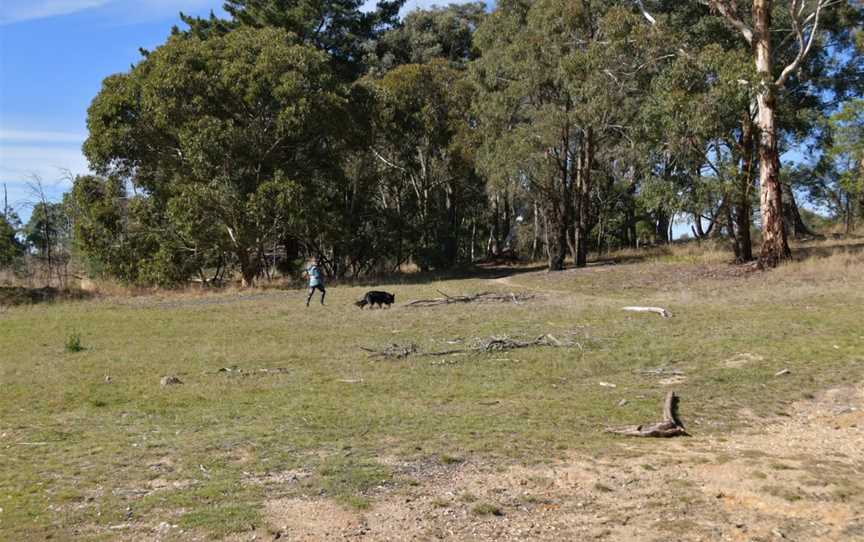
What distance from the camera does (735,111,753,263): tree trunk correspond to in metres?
27.4

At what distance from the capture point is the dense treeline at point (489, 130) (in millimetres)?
27562

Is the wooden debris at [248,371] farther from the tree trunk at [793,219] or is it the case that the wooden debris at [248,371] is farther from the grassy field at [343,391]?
the tree trunk at [793,219]

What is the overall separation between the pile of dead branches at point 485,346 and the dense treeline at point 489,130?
14.1m

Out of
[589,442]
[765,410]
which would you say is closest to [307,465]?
[589,442]

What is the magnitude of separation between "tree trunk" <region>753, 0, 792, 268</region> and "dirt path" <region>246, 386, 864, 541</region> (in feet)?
62.7

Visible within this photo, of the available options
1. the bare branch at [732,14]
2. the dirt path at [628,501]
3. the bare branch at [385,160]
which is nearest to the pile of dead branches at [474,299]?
the bare branch at [732,14]

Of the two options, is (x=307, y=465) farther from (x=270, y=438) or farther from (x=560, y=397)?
(x=560, y=397)

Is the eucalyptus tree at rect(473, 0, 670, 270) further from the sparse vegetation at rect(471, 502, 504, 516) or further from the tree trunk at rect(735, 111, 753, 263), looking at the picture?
the sparse vegetation at rect(471, 502, 504, 516)

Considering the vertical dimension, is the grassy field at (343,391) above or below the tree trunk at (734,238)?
below

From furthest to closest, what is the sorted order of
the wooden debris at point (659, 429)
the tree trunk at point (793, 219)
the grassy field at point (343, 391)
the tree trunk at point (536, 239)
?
the tree trunk at point (536, 239) → the tree trunk at point (793, 219) → the wooden debris at point (659, 429) → the grassy field at point (343, 391)

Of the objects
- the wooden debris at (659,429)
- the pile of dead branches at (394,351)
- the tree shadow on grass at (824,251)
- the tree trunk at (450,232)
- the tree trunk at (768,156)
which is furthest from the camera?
the tree trunk at (450,232)

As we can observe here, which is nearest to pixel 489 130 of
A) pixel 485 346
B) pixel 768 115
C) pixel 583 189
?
pixel 583 189

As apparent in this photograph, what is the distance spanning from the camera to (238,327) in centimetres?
1978

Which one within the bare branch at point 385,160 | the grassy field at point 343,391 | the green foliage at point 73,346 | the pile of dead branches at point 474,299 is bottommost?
the grassy field at point 343,391
